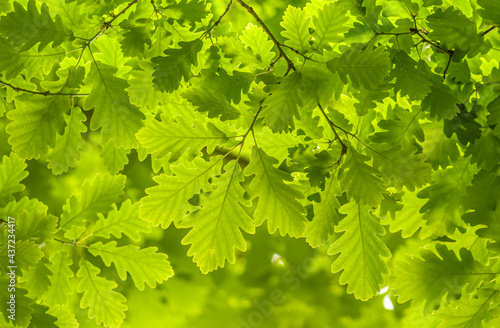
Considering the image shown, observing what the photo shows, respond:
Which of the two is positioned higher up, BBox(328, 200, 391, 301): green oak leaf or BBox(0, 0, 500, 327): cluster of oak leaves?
BBox(0, 0, 500, 327): cluster of oak leaves

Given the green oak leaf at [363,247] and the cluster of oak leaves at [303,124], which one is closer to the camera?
the cluster of oak leaves at [303,124]

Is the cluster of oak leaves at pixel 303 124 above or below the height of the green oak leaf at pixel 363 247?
above

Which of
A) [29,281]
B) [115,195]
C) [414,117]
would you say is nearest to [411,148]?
[414,117]

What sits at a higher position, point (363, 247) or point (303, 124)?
point (303, 124)

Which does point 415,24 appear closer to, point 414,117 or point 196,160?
point 414,117

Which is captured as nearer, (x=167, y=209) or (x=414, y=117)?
(x=167, y=209)

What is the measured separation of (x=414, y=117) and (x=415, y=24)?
0.26 m

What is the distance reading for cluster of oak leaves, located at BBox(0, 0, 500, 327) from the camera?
1124 mm

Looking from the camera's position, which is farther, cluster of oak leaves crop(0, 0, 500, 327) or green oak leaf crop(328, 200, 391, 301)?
green oak leaf crop(328, 200, 391, 301)

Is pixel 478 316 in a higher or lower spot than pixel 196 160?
lower

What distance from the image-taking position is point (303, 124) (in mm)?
1284

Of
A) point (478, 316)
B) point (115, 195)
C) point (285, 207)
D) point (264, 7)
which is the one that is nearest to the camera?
point (285, 207)

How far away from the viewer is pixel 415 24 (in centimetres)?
118

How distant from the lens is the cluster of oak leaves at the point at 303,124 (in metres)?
1.12
